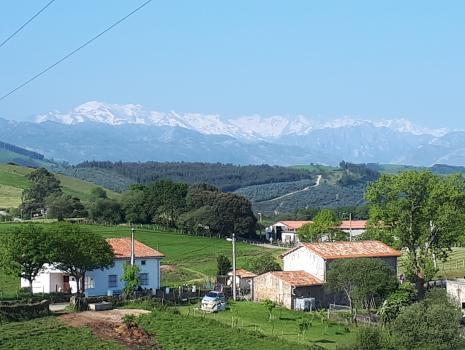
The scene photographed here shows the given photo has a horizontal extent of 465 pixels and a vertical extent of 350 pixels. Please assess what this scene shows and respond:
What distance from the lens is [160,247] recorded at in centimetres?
9644

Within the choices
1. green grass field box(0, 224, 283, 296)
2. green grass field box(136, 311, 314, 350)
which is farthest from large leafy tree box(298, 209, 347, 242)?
green grass field box(136, 311, 314, 350)

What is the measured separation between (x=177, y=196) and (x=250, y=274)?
62569 mm

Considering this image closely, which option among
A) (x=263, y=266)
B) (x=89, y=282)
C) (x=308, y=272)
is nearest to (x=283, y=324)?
(x=308, y=272)

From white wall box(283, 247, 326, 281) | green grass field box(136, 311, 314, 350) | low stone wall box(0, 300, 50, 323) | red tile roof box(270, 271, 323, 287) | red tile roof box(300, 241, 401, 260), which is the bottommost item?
green grass field box(136, 311, 314, 350)

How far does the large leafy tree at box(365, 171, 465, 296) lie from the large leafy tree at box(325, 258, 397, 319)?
7402 millimetres

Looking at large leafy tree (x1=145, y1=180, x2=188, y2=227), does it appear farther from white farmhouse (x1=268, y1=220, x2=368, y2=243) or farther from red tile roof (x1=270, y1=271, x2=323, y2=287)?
red tile roof (x1=270, y1=271, x2=323, y2=287)

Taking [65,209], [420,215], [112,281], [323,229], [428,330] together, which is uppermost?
[65,209]

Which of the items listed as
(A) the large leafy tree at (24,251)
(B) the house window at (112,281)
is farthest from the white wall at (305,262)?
(A) the large leafy tree at (24,251)

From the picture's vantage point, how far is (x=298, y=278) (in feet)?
195

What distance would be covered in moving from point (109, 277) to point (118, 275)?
2.55 ft

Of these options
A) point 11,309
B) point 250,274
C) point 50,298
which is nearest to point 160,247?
point 250,274

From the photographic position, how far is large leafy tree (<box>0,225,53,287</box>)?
52688mm

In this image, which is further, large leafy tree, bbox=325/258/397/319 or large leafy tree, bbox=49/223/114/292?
large leafy tree, bbox=49/223/114/292

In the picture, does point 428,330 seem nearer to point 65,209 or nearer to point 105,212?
point 105,212
